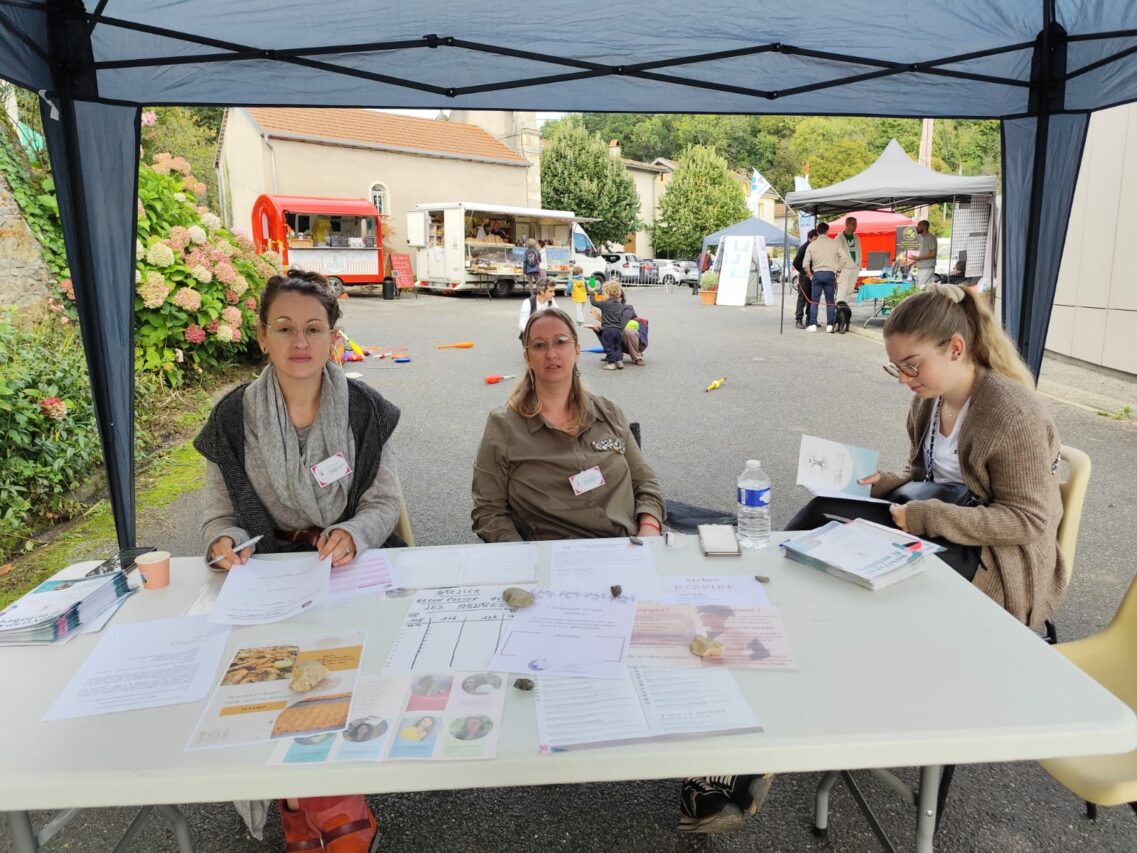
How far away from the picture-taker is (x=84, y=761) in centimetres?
117

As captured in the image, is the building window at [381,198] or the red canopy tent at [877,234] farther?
the building window at [381,198]

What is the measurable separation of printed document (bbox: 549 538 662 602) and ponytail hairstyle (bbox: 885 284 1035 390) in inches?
46.7

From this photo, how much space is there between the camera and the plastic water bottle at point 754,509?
2.10 m

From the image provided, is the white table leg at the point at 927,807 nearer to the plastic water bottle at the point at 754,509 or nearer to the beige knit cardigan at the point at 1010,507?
the plastic water bottle at the point at 754,509

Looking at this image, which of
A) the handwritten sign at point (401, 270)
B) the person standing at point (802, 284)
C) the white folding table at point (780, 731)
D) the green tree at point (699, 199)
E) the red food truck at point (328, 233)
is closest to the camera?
the white folding table at point (780, 731)

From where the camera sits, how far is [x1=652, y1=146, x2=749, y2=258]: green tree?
43.1 meters

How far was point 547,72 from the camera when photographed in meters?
3.74

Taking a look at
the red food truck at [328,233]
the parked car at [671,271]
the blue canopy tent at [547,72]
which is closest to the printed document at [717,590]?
the blue canopy tent at [547,72]

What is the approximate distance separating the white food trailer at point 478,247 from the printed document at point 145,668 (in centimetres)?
2019

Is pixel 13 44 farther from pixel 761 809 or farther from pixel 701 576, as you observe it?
pixel 761 809

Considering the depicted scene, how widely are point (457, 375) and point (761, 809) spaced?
7970 mm

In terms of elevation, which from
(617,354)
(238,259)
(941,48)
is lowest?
(617,354)

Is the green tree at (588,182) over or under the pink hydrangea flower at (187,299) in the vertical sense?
over

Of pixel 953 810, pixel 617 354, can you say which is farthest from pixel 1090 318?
pixel 953 810
